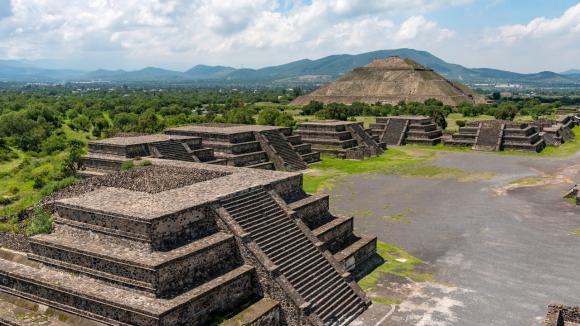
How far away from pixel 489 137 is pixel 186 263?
50.6 meters

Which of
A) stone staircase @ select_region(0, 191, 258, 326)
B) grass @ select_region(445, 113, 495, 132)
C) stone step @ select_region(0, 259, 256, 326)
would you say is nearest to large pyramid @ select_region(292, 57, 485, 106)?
grass @ select_region(445, 113, 495, 132)

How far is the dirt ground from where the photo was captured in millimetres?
16391

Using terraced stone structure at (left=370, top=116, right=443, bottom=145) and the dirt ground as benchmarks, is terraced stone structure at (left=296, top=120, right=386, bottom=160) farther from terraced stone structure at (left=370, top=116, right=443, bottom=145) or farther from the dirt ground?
the dirt ground

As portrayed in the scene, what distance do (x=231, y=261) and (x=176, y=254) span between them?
7.61 feet

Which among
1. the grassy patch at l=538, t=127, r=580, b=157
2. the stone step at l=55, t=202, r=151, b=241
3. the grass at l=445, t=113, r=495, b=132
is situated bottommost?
the grassy patch at l=538, t=127, r=580, b=157

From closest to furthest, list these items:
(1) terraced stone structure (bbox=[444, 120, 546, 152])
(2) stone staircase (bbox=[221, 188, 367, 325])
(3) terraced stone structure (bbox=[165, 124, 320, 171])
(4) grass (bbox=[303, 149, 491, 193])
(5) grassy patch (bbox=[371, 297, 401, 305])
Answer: (2) stone staircase (bbox=[221, 188, 367, 325]) < (5) grassy patch (bbox=[371, 297, 401, 305]) < (3) terraced stone structure (bbox=[165, 124, 320, 171]) < (4) grass (bbox=[303, 149, 491, 193]) < (1) terraced stone structure (bbox=[444, 120, 546, 152])

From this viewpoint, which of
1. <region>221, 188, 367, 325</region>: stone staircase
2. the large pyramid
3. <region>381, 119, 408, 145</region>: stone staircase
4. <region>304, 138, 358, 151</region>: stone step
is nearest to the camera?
<region>221, 188, 367, 325</region>: stone staircase

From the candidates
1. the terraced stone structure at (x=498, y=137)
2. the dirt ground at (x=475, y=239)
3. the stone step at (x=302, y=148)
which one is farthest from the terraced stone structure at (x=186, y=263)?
the terraced stone structure at (x=498, y=137)

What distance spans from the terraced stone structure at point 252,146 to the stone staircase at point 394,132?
21153mm

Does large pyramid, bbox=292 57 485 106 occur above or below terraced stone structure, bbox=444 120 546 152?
above

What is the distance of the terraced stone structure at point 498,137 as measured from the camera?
54.3m

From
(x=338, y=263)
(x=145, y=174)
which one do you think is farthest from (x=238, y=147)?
(x=338, y=263)

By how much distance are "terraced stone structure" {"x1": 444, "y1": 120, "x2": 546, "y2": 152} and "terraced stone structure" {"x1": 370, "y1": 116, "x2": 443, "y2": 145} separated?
9.33ft

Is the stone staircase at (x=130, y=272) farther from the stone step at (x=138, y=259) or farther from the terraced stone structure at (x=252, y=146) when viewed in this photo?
the terraced stone structure at (x=252, y=146)
